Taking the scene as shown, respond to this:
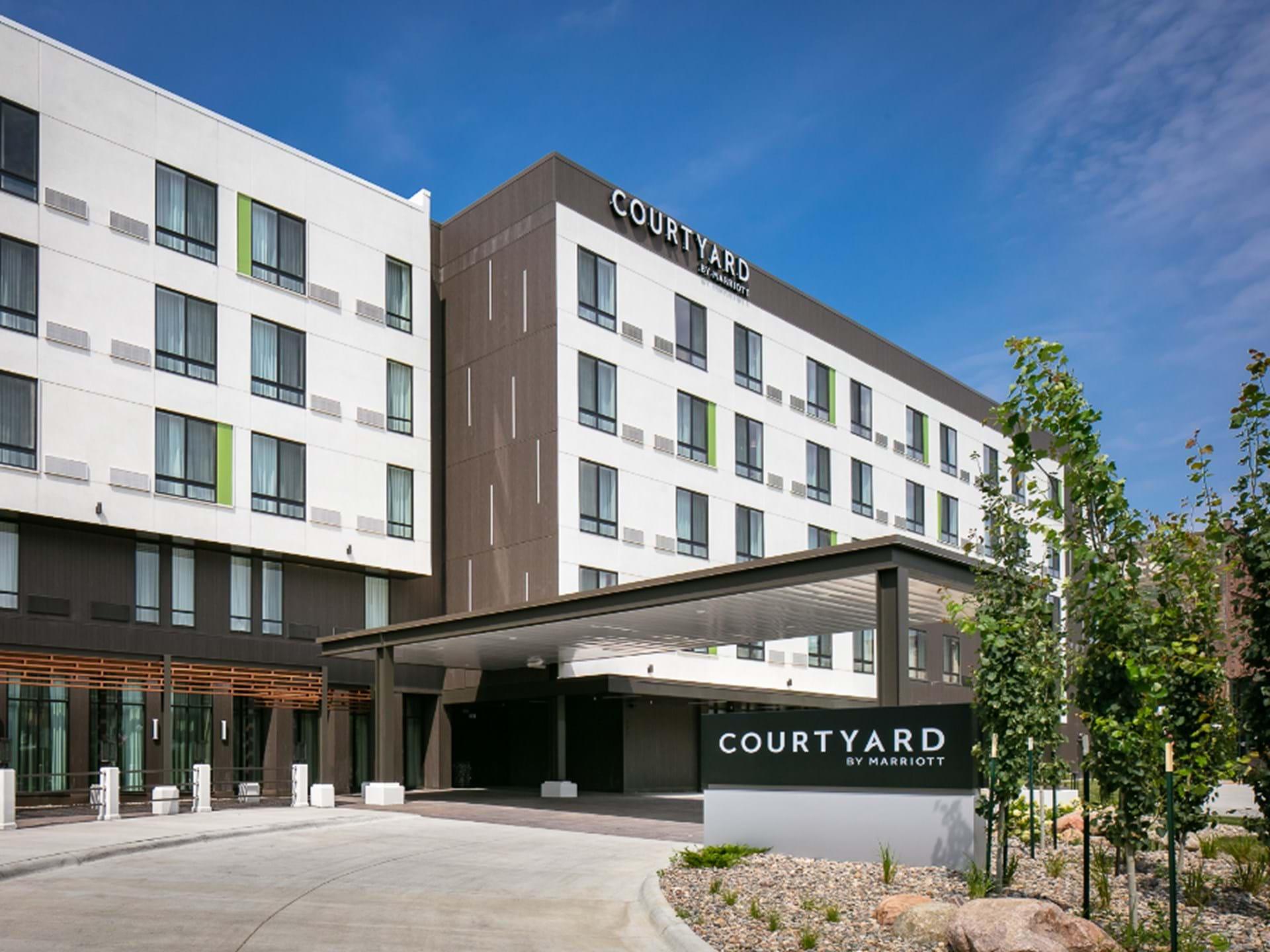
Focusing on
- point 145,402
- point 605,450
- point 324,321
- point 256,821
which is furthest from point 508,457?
point 256,821

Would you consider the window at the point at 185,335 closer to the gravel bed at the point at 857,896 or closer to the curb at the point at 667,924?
the gravel bed at the point at 857,896

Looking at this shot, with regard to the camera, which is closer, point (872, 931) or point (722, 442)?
point (872, 931)

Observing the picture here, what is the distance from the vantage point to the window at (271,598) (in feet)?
111

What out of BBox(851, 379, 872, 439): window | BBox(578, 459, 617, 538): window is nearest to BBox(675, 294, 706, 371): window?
BBox(578, 459, 617, 538): window

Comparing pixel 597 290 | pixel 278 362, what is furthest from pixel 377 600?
pixel 597 290

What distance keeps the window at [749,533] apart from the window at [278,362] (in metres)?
14.9

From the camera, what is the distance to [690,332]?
40906 mm

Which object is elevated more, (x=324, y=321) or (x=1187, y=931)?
(x=324, y=321)

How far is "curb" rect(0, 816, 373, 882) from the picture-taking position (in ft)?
52.3

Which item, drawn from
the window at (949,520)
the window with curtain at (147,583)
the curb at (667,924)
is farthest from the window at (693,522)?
the curb at (667,924)

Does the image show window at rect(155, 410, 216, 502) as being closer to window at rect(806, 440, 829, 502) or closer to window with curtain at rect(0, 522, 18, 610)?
window with curtain at rect(0, 522, 18, 610)

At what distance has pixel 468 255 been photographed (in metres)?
39.2

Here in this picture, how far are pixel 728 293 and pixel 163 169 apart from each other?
59.9 ft

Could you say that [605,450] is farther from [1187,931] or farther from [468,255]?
[1187,931]
